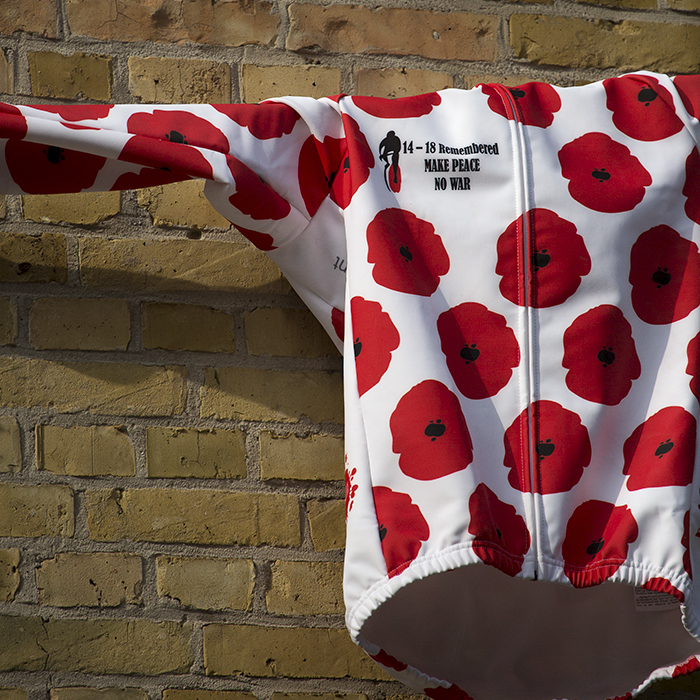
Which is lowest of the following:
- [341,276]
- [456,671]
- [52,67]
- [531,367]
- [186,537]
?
[456,671]

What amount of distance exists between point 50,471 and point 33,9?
68 cm

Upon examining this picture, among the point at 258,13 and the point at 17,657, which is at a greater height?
the point at 258,13

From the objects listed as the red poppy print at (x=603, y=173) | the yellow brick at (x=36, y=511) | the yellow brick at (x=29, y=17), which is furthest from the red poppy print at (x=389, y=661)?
the yellow brick at (x=29, y=17)

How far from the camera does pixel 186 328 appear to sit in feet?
3.11

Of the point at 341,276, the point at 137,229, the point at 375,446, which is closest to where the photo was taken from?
the point at 375,446

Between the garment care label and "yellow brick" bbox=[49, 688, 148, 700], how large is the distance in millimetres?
672

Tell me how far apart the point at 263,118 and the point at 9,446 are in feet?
A: 1.88

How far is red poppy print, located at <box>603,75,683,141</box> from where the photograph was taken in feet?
2.70

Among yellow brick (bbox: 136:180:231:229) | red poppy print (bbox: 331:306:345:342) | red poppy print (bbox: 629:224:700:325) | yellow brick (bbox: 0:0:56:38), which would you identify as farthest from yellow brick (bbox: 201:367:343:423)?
yellow brick (bbox: 0:0:56:38)

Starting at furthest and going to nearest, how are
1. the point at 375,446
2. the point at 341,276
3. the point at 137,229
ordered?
the point at 137,229 → the point at 341,276 → the point at 375,446

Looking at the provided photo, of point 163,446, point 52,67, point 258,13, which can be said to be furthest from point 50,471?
point 258,13

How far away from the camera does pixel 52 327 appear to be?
93cm

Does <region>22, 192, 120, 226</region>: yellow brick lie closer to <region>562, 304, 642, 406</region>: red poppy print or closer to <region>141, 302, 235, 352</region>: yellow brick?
<region>141, 302, 235, 352</region>: yellow brick

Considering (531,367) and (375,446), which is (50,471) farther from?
(531,367)
